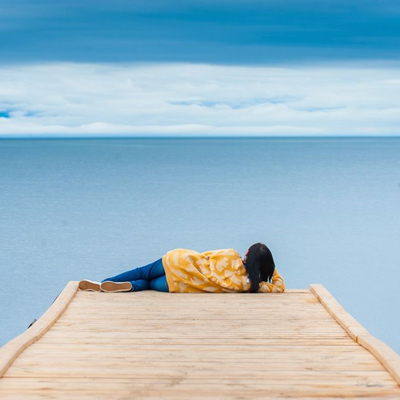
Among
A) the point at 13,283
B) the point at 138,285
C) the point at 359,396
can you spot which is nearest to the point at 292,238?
the point at 13,283

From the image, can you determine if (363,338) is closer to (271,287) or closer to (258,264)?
(258,264)

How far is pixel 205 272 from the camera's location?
612cm

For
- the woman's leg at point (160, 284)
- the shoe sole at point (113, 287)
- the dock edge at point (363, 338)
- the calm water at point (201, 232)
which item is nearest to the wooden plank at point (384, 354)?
the dock edge at point (363, 338)

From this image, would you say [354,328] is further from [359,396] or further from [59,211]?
[59,211]

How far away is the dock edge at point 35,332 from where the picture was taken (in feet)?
12.8

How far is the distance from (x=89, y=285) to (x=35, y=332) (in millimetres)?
1622

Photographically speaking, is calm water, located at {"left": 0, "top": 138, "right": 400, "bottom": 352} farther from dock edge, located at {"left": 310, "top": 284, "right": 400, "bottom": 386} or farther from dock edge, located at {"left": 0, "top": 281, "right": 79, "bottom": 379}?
dock edge, located at {"left": 310, "top": 284, "right": 400, "bottom": 386}

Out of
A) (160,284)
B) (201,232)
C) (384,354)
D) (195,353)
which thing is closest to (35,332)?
(195,353)

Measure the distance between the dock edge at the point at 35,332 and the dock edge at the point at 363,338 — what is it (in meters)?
1.89

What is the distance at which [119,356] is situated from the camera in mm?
4117

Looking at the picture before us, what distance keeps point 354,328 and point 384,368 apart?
31.5 inches

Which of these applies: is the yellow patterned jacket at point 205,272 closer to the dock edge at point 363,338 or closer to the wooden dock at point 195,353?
the wooden dock at point 195,353

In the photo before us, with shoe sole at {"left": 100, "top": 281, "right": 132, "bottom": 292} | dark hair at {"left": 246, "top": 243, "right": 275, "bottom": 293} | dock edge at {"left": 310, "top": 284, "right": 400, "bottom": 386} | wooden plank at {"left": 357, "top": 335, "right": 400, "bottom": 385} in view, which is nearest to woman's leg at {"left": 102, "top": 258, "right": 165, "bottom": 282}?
Result: shoe sole at {"left": 100, "top": 281, "right": 132, "bottom": 292}

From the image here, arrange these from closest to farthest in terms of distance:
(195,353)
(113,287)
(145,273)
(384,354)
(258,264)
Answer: (384,354) → (195,353) → (258,264) → (113,287) → (145,273)
